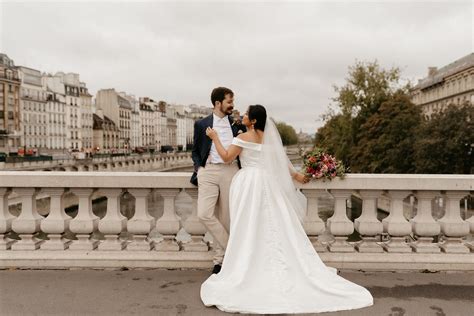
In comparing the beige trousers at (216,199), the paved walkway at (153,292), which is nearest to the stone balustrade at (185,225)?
the paved walkway at (153,292)

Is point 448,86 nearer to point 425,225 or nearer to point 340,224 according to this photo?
point 425,225

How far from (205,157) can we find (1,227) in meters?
2.48

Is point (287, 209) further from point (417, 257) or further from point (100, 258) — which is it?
point (100, 258)

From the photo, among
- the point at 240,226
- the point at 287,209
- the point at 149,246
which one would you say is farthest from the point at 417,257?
the point at 149,246

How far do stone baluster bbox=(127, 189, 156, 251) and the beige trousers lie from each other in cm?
71

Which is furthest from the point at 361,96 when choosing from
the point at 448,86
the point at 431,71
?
the point at 431,71

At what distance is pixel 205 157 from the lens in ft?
16.8

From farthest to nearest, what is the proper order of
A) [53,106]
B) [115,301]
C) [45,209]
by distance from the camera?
[53,106], [45,209], [115,301]

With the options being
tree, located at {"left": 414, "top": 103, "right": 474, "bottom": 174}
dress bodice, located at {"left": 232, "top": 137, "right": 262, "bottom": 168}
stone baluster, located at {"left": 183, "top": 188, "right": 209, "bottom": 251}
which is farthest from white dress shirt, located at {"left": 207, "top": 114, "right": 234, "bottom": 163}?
tree, located at {"left": 414, "top": 103, "right": 474, "bottom": 174}

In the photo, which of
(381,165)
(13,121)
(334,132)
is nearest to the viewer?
(381,165)

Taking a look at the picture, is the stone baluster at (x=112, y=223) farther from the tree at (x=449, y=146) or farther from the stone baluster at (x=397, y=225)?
the tree at (x=449, y=146)

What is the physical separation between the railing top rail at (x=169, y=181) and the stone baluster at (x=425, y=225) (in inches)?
5.1

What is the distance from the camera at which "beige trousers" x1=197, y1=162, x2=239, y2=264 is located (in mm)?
4984

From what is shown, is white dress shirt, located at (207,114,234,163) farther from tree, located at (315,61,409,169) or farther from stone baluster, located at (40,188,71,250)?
tree, located at (315,61,409,169)
